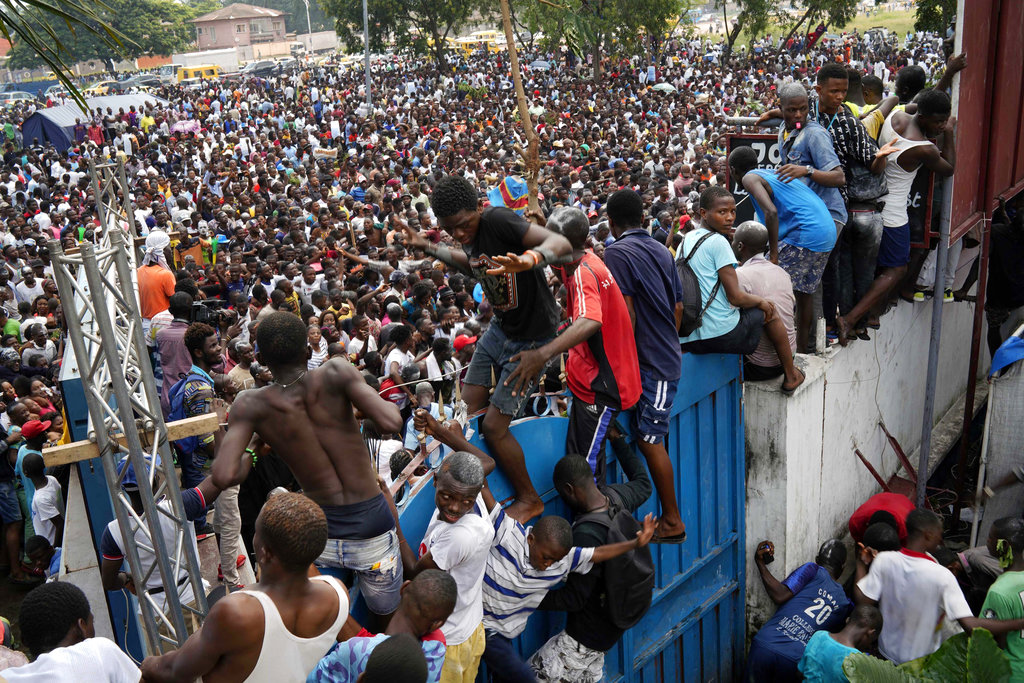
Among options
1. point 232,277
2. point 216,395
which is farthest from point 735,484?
point 232,277

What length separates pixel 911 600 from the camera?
491cm

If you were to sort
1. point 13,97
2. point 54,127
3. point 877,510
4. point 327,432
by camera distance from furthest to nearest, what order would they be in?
point 13,97 → point 54,127 → point 877,510 → point 327,432

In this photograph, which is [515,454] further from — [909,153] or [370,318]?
[370,318]

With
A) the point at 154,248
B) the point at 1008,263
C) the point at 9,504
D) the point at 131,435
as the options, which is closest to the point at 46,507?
the point at 9,504

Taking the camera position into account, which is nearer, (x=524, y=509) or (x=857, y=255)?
(x=524, y=509)

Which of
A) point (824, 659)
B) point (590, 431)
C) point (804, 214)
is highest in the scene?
point (804, 214)

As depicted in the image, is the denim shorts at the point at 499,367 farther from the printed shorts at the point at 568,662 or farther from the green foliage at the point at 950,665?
the green foliage at the point at 950,665

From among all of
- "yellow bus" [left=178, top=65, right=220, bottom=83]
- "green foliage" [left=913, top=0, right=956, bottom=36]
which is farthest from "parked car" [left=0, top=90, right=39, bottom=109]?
"green foliage" [left=913, top=0, right=956, bottom=36]

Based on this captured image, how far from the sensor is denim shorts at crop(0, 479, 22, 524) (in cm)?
709

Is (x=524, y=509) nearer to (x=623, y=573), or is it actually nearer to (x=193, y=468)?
(x=623, y=573)

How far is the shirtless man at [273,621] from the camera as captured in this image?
267cm

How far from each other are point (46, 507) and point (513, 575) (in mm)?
4022

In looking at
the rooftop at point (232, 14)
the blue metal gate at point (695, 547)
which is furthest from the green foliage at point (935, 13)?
the rooftop at point (232, 14)

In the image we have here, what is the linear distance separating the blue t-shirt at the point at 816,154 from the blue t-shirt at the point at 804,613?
222 cm
